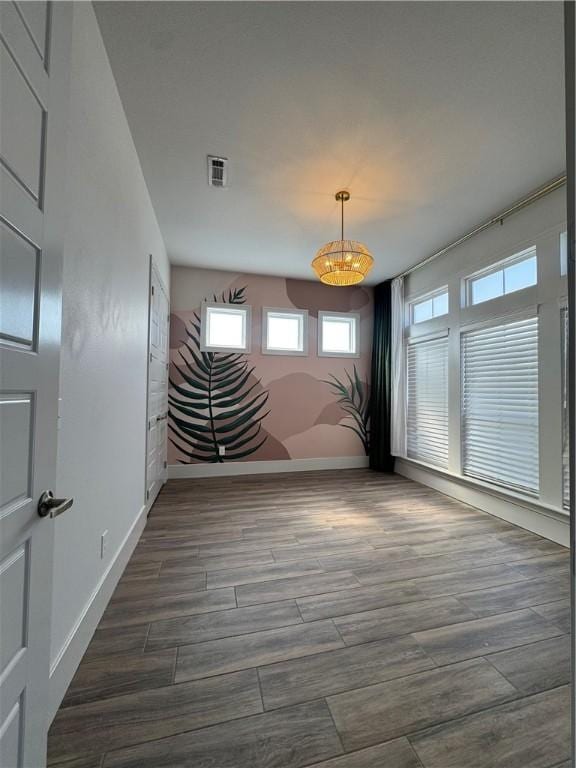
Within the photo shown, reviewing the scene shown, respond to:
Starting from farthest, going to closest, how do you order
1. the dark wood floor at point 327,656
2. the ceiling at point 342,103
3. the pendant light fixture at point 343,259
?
the pendant light fixture at point 343,259, the ceiling at point 342,103, the dark wood floor at point 327,656

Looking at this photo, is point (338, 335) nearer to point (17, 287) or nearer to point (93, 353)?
point (93, 353)

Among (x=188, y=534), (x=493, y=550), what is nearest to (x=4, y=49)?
(x=188, y=534)

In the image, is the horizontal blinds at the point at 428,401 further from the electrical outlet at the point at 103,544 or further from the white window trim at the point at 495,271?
the electrical outlet at the point at 103,544

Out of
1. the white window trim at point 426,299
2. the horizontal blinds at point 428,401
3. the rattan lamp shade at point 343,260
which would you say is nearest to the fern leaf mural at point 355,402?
the horizontal blinds at point 428,401

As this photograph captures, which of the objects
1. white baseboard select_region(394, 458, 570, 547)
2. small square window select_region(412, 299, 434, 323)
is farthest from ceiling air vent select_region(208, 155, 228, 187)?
white baseboard select_region(394, 458, 570, 547)

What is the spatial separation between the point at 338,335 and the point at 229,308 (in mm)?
1815

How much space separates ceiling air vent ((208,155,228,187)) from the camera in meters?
2.31

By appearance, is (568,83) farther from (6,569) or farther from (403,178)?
(403,178)

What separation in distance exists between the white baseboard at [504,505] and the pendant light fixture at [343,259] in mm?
2563

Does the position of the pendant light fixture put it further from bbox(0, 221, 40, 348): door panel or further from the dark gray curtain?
bbox(0, 221, 40, 348): door panel

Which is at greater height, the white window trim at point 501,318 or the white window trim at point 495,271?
the white window trim at point 495,271

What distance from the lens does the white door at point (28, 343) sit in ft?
2.19

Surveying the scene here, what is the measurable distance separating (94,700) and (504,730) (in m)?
1.55

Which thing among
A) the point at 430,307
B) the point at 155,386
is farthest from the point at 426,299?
the point at 155,386
